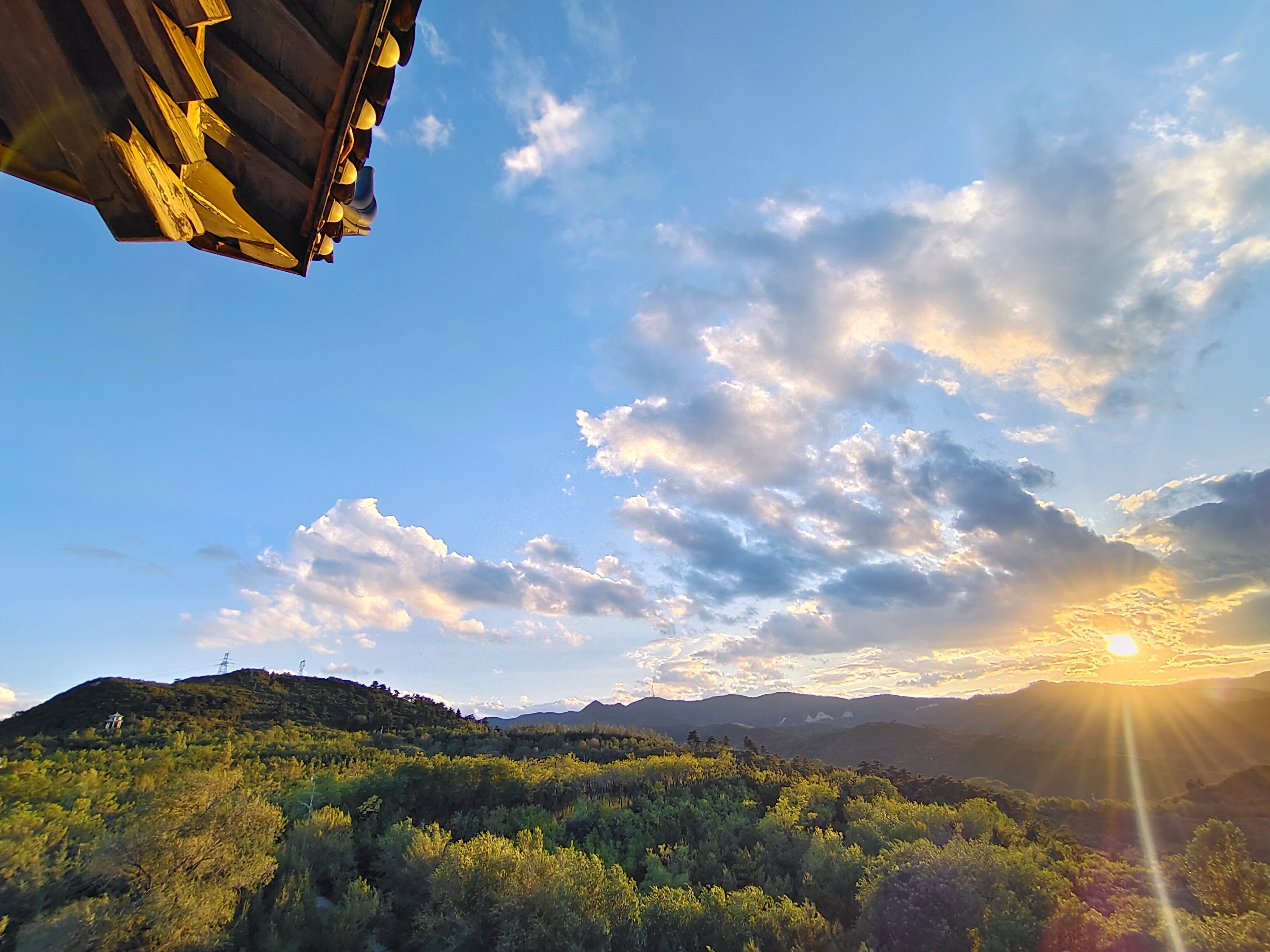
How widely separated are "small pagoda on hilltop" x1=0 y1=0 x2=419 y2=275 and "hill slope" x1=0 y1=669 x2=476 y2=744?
40583 mm

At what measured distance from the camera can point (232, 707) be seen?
137 ft

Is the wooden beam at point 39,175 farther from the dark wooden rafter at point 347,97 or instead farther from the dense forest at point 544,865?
the dense forest at point 544,865

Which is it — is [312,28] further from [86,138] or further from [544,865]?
[544,865]

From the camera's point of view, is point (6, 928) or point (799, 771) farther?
point (799, 771)

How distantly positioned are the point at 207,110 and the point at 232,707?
166 feet

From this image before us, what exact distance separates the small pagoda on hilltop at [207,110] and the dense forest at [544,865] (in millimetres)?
10057

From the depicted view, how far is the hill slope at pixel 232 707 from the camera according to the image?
119ft

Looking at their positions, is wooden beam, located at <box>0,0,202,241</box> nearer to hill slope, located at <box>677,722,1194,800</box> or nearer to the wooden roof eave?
the wooden roof eave

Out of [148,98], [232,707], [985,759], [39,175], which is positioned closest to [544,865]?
[39,175]

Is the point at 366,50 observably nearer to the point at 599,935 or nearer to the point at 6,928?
the point at 599,935

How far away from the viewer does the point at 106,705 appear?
38.1m

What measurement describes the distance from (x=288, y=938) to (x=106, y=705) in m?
40.2

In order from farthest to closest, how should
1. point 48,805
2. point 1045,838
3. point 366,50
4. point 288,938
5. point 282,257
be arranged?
point 1045,838 → point 48,805 → point 288,938 → point 282,257 → point 366,50

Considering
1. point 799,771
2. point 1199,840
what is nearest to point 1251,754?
point 799,771
